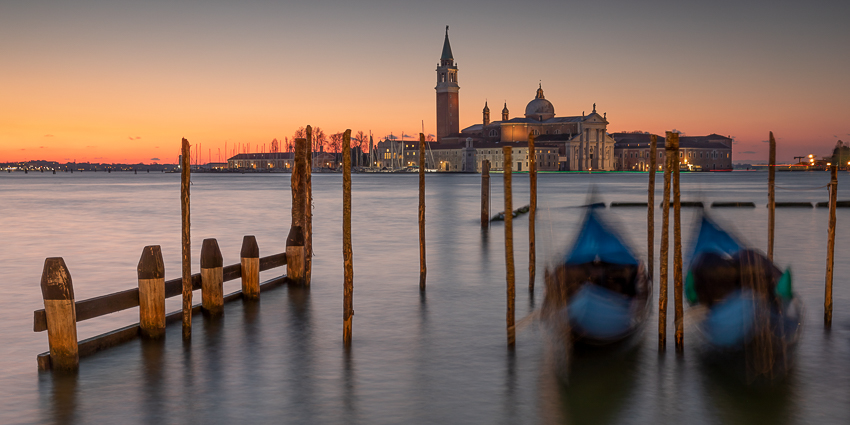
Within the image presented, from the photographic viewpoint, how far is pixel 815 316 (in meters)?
9.09

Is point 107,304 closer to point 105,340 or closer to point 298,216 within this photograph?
point 105,340

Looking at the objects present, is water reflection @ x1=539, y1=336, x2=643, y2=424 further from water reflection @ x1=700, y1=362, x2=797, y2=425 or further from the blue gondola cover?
the blue gondola cover

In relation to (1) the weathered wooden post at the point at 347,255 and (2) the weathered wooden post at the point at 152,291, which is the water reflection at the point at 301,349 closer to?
(1) the weathered wooden post at the point at 347,255

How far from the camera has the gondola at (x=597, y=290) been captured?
293 inches

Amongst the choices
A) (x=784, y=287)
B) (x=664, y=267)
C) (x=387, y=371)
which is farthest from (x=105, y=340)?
(x=784, y=287)

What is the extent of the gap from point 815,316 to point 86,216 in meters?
26.2

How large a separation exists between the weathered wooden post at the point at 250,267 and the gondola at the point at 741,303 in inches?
206

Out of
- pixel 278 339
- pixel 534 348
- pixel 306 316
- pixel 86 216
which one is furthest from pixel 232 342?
pixel 86 216

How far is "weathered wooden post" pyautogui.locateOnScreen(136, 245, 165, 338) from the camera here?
23.2ft

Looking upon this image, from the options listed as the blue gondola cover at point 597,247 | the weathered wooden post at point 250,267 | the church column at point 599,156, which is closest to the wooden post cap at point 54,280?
the weathered wooden post at point 250,267

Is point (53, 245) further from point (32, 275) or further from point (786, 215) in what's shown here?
point (786, 215)

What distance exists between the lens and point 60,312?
19.9ft

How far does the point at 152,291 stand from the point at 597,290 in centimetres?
442

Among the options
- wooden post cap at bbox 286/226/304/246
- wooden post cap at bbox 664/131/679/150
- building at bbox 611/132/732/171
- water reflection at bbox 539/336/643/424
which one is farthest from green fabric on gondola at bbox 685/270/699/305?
building at bbox 611/132/732/171
